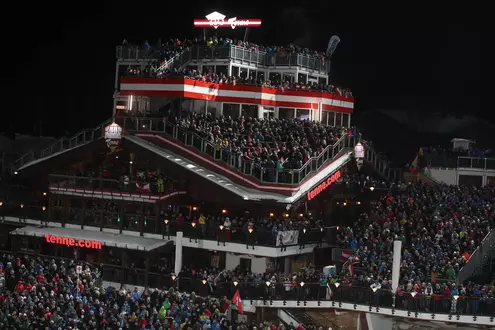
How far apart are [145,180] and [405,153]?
62.9 ft

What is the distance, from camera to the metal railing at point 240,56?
187 feet

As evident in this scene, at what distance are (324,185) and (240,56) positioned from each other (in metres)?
10.4

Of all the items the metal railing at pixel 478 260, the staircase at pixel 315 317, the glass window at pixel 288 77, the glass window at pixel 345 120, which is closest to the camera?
the metal railing at pixel 478 260

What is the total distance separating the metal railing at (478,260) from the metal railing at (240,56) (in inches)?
676

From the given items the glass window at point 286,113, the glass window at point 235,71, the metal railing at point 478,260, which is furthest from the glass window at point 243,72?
the metal railing at point 478,260

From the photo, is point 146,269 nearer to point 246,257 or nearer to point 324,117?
point 246,257

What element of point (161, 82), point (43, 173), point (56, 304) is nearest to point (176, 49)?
point (161, 82)

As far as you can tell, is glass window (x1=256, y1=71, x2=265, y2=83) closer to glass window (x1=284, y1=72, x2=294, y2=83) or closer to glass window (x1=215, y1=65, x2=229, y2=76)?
glass window (x1=284, y1=72, x2=294, y2=83)

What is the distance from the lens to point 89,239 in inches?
1992

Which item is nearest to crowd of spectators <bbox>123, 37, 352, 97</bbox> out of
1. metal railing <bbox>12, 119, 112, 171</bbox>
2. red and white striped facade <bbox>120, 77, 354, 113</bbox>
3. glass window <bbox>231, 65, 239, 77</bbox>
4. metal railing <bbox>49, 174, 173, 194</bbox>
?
red and white striped facade <bbox>120, 77, 354, 113</bbox>

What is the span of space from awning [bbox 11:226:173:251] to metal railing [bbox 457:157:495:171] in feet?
54.1

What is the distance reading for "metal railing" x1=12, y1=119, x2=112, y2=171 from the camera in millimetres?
53375

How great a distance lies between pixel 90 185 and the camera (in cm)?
5222

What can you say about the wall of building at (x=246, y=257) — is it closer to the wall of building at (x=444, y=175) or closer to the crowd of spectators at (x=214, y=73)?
the crowd of spectators at (x=214, y=73)
